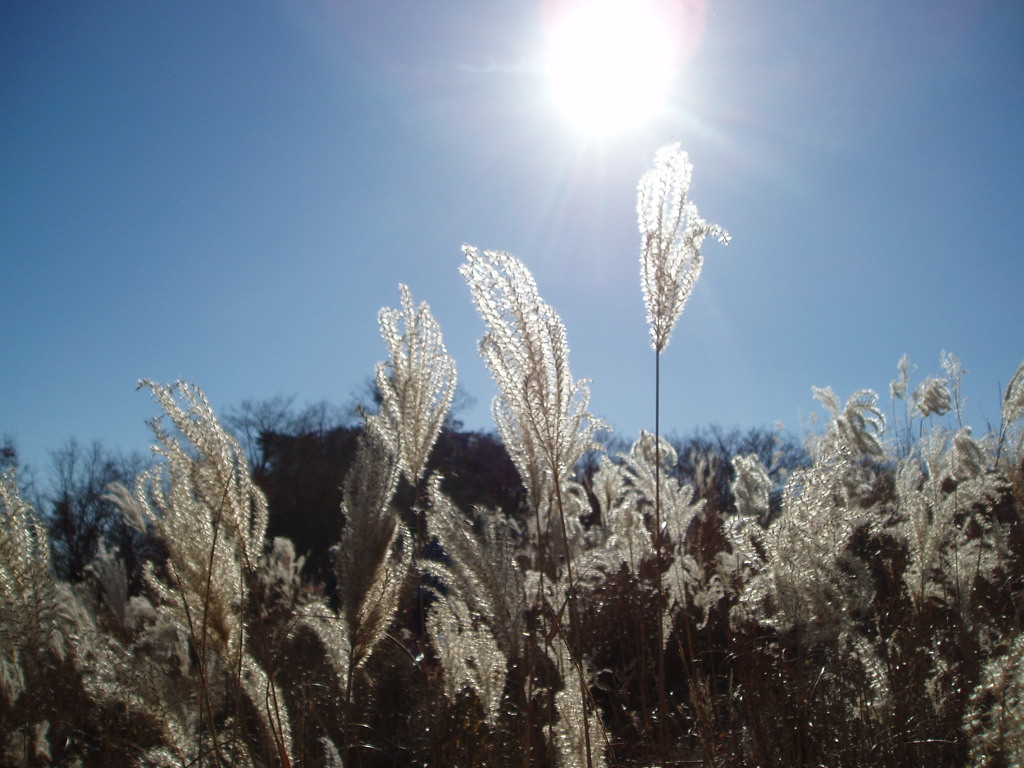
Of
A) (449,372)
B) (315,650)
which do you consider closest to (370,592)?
(449,372)

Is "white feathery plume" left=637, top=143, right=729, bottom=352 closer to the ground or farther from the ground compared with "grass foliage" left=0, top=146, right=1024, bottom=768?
farther from the ground

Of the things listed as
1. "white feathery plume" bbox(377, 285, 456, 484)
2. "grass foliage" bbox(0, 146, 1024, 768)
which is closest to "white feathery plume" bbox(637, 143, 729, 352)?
"grass foliage" bbox(0, 146, 1024, 768)

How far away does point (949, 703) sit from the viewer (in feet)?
7.80

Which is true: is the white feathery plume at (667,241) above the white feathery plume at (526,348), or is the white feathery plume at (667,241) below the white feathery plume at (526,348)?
above

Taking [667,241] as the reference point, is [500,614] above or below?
below

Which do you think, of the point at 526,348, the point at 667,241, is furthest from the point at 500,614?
the point at 667,241

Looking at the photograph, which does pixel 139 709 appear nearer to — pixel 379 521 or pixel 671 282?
pixel 379 521

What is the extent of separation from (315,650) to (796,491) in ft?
13.6

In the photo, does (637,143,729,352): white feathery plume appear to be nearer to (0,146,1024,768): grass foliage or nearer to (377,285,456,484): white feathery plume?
(0,146,1024,768): grass foliage

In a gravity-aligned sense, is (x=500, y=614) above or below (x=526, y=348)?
below

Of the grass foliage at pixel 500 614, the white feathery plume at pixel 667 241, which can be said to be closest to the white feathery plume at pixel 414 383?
the grass foliage at pixel 500 614

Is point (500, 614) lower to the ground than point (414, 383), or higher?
lower

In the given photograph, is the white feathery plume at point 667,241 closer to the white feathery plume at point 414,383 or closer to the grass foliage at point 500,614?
the grass foliage at point 500,614

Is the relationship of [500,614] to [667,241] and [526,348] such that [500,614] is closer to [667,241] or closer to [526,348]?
[526,348]
